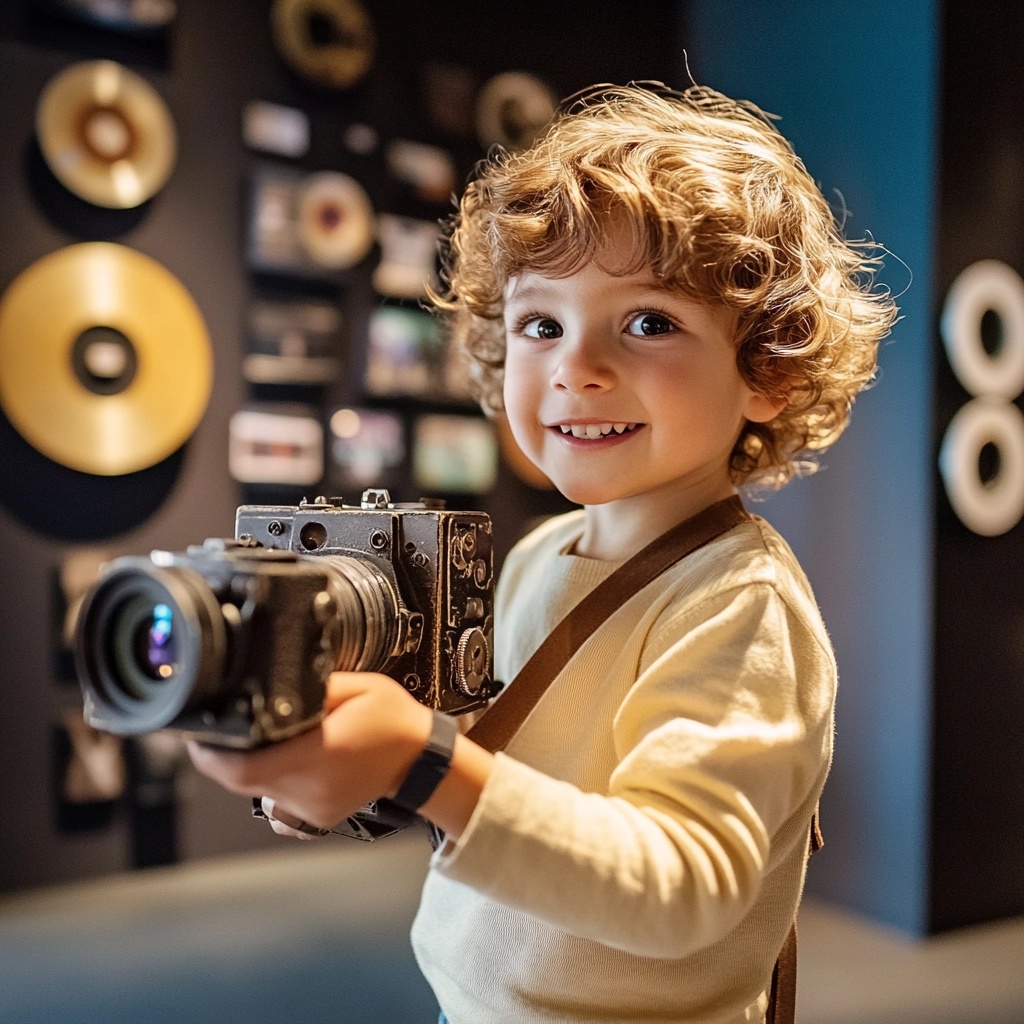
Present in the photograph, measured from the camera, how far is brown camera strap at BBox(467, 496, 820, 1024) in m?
0.82

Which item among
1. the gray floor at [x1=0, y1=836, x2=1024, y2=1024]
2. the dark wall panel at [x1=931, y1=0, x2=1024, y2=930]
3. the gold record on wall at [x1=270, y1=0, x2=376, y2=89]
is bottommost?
the gray floor at [x1=0, y1=836, x2=1024, y2=1024]

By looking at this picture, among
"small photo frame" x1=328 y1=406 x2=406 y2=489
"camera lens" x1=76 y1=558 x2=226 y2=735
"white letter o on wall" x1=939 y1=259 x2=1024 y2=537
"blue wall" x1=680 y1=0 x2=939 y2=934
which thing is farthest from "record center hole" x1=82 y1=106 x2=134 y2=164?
"camera lens" x1=76 y1=558 x2=226 y2=735

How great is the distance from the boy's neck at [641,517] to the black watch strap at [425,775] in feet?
1.10

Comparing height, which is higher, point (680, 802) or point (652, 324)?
point (652, 324)

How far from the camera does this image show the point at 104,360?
2553 mm

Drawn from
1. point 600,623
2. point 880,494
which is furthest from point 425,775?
point 880,494

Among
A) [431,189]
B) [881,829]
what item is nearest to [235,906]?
[881,829]

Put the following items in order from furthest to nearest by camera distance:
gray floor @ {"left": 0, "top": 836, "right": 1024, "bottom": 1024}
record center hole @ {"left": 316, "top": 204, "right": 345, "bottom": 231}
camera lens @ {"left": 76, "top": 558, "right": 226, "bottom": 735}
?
1. record center hole @ {"left": 316, "top": 204, "right": 345, "bottom": 231}
2. gray floor @ {"left": 0, "top": 836, "right": 1024, "bottom": 1024}
3. camera lens @ {"left": 76, "top": 558, "right": 226, "bottom": 735}

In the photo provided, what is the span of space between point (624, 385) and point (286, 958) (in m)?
1.84

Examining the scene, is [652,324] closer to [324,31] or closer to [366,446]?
[366,446]

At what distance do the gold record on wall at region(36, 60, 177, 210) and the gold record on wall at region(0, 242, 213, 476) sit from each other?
0.51 feet

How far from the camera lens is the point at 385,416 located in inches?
121

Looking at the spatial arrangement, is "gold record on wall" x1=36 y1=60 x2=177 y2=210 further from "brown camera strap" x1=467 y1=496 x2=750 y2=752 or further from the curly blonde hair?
"brown camera strap" x1=467 y1=496 x2=750 y2=752

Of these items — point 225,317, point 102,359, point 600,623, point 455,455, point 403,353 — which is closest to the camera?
point 600,623
